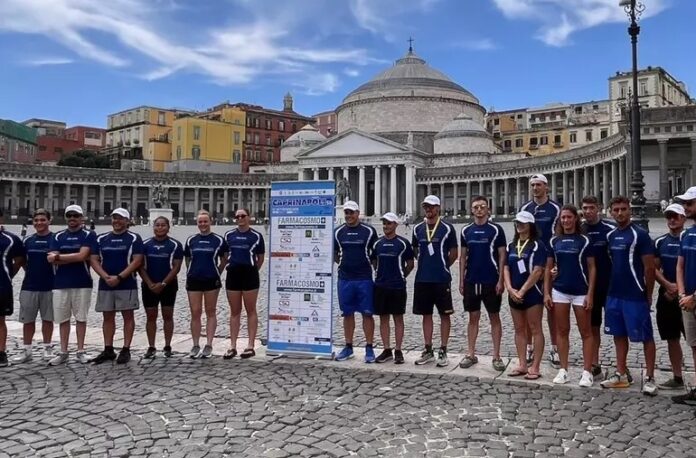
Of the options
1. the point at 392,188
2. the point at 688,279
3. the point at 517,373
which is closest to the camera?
the point at 688,279

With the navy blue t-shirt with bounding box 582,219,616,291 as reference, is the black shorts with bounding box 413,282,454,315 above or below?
Answer: below

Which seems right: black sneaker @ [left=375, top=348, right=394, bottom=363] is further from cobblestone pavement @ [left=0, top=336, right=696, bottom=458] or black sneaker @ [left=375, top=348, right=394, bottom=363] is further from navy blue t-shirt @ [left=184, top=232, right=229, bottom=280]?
navy blue t-shirt @ [left=184, top=232, right=229, bottom=280]

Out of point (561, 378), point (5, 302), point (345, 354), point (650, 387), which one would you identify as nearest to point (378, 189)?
point (345, 354)

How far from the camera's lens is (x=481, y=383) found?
6.66 meters

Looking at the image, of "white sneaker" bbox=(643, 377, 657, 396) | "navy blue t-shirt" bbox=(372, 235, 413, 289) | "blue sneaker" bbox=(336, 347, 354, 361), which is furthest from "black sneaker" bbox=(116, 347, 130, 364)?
"white sneaker" bbox=(643, 377, 657, 396)

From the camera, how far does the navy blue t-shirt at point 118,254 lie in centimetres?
788

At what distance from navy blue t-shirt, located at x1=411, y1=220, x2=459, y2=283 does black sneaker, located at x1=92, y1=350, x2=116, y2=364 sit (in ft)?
13.6

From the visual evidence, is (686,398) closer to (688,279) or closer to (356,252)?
(688,279)

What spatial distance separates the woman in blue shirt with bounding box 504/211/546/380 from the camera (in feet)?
22.5

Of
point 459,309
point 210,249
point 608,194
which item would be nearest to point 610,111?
point 608,194

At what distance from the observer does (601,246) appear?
6922 millimetres

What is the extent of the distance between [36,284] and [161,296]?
1647 mm

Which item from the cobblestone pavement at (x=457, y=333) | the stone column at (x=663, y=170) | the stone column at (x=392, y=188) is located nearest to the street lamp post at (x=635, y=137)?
the cobblestone pavement at (x=457, y=333)

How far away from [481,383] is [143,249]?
464cm
